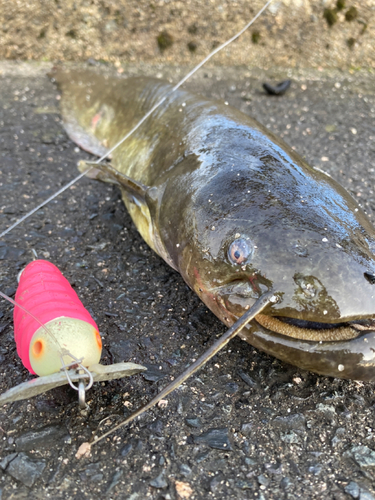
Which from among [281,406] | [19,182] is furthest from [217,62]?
[281,406]

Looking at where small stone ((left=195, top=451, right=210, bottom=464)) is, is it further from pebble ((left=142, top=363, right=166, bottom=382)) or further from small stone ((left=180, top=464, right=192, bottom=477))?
pebble ((left=142, top=363, right=166, bottom=382))

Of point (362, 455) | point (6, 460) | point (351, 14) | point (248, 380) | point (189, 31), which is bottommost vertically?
point (6, 460)

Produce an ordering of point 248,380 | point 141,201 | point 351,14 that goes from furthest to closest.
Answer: point 351,14 → point 141,201 → point 248,380

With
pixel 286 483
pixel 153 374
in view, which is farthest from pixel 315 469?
pixel 153 374

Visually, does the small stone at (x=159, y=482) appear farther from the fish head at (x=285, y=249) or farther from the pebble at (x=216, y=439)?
the fish head at (x=285, y=249)

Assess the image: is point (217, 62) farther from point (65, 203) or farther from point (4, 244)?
point (4, 244)

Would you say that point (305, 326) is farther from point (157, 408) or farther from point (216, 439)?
point (157, 408)

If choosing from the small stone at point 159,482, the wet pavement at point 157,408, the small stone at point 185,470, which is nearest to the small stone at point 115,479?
the wet pavement at point 157,408
